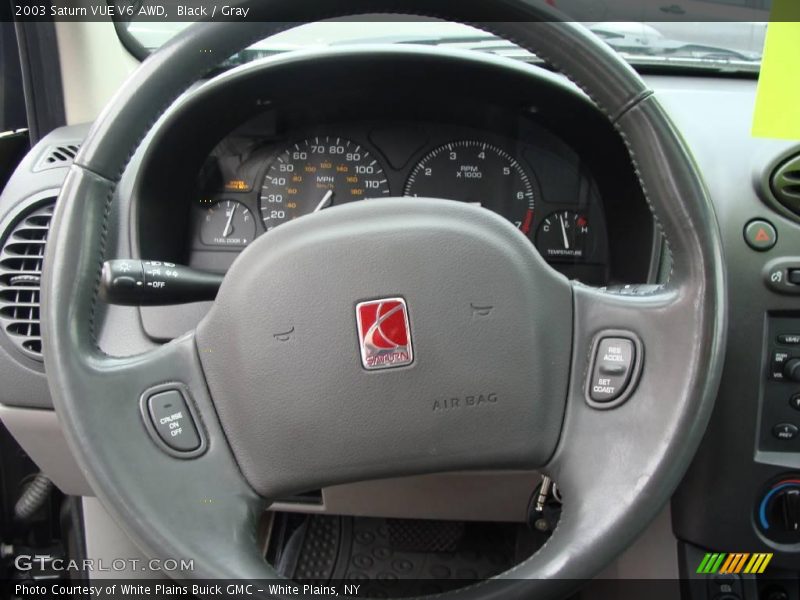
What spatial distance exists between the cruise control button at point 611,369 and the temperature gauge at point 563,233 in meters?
0.55

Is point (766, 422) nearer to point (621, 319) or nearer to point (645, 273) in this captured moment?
point (645, 273)

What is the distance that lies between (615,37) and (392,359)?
925mm

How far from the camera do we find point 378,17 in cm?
140

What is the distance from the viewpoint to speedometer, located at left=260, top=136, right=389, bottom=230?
1.46m

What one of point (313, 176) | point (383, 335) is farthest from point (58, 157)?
point (383, 335)

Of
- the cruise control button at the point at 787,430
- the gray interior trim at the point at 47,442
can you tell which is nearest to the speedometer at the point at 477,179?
the cruise control button at the point at 787,430

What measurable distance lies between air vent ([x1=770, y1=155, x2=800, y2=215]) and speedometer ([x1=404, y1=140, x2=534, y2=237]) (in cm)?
44

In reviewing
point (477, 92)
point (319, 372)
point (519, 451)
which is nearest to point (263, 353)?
point (319, 372)

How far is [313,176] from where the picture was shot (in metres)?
1.46

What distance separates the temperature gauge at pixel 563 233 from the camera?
1.46 m

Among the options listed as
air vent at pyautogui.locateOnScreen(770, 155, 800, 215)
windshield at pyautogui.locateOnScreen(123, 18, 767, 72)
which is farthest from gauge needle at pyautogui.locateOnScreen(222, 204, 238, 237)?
air vent at pyautogui.locateOnScreen(770, 155, 800, 215)

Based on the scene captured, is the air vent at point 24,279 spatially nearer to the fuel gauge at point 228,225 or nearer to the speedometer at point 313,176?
the fuel gauge at point 228,225

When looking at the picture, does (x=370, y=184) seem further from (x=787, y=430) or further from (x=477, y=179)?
(x=787, y=430)
